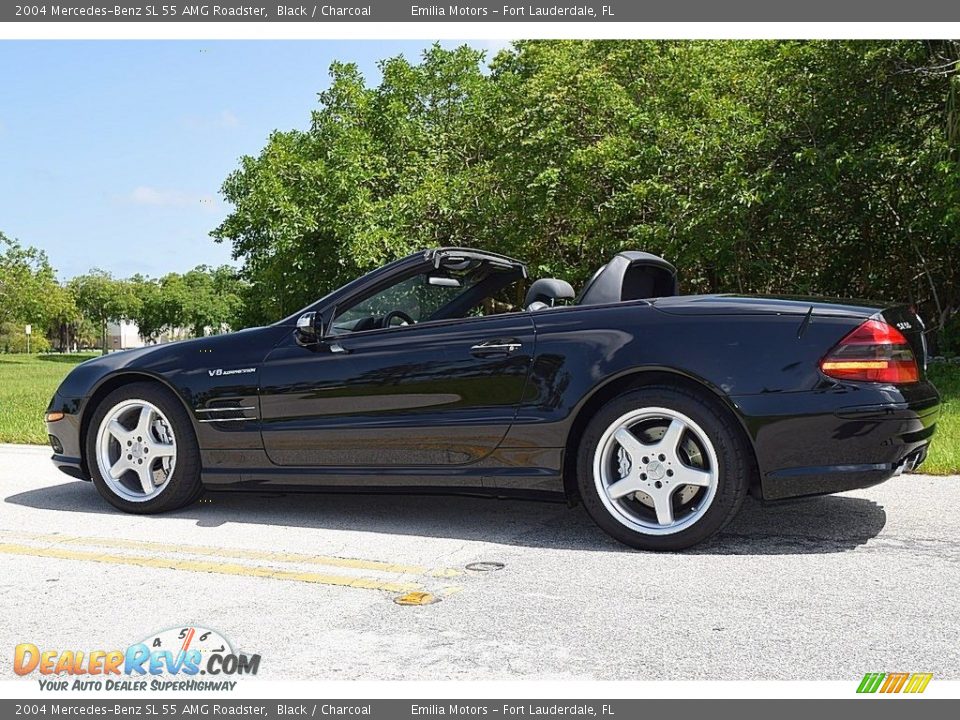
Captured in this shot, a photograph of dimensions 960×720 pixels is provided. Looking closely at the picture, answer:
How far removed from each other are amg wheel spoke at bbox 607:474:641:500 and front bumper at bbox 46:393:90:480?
3137 millimetres

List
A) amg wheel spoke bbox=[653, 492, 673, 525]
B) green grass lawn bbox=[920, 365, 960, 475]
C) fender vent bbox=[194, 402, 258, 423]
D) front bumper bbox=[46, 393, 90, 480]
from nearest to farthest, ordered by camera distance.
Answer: amg wheel spoke bbox=[653, 492, 673, 525] → fender vent bbox=[194, 402, 258, 423] → front bumper bbox=[46, 393, 90, 480] → green grass lawn bbox=[920, 365, 960, 475]

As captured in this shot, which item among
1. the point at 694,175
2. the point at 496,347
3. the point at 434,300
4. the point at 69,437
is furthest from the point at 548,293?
the point at 694,175

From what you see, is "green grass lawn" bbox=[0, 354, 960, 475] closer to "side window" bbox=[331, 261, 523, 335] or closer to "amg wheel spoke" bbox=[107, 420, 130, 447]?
"side window" bbox=[331, 261, 523, 335]

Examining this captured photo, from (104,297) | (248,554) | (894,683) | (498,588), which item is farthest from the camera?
(104,297)

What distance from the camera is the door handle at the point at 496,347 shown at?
183 inches

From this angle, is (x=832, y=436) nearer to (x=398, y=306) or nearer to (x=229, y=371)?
(x=398, y=306)

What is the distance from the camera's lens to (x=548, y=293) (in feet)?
16.6

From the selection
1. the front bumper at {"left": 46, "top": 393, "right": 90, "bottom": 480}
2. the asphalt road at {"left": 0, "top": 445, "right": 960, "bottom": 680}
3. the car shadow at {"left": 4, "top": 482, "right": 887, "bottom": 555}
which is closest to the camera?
the asphalt road at {"left": 0, "top": 445, "right": 960, "bottom": 680}

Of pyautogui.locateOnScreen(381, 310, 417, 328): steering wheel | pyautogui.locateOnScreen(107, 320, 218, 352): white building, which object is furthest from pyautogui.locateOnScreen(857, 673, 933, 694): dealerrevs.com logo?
pyautogui.locateOnScreen(107, 320, 218, 352): white building

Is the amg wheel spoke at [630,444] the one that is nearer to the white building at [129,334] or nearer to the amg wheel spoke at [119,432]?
the amg wheel spoke at [119,432]

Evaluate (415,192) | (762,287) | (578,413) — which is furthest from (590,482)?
(415,192)

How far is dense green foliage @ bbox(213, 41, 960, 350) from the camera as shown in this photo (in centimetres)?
1548

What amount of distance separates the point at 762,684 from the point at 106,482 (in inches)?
160

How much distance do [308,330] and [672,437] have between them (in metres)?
1.98
